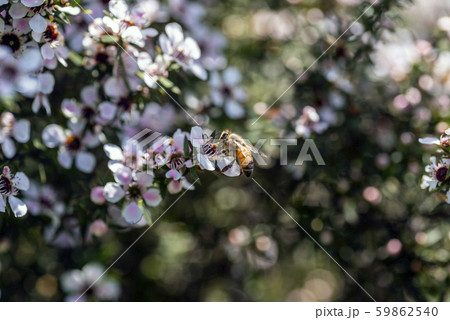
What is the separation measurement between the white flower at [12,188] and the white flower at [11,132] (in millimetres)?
114

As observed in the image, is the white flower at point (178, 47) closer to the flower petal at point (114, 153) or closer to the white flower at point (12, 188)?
the flower petal at point (114, 153)

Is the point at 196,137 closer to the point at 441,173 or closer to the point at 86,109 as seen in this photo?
the point at 86,109

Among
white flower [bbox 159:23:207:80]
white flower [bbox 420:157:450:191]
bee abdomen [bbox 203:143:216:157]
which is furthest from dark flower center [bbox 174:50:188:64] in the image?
white flower [bbox 420:157:450:191]

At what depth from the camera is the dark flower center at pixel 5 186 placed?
2.92 ft

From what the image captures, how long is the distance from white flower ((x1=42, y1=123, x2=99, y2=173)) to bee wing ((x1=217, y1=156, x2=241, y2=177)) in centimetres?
34

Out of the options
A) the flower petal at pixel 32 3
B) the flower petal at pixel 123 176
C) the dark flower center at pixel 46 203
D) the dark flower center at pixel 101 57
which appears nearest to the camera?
the flower petal at pixel 32 3

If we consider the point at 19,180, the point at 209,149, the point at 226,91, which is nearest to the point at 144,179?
the point at 209,149

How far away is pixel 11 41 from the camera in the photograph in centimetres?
89

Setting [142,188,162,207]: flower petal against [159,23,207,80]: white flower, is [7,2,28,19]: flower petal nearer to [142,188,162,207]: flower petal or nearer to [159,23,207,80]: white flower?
[159,23,207,80]: white flower

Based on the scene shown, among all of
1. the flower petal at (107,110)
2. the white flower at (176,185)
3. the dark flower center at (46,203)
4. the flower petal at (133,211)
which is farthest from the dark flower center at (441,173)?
the dark flower center at (46,203)

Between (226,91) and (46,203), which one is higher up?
(226,91)

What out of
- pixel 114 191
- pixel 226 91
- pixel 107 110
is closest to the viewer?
pixel 114 191

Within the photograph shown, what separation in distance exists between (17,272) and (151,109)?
617 millimetres

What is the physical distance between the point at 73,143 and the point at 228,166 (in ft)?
1.27
